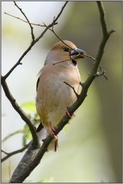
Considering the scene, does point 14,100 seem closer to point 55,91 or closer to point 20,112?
point 20,112

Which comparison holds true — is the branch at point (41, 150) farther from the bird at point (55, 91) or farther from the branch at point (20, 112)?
the bird at point (55, 91)

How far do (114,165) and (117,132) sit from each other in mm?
611

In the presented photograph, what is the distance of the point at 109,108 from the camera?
10.2 meters

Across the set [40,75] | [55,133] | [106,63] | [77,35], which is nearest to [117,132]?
[106,63]

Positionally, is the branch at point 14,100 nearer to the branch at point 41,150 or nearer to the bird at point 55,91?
the branch at point 41,150

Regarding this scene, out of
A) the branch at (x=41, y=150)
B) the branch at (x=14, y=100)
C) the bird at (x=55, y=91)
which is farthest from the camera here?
the bird at (x=55, y=91)

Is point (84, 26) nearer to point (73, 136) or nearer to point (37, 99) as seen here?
point (73, 136)

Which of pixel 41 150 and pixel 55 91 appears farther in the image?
pixel 55 91

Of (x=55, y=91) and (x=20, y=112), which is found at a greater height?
(x=20, y=112)

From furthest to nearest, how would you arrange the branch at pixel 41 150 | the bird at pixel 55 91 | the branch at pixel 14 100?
1. the bird at pixel 55 91
2. the branch at pixel 14 100
3. the branch at pixel 41 150

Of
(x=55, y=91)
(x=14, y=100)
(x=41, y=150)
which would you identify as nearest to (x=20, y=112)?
(x=14, y=100)

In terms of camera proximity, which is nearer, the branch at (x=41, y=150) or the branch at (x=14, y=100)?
the branch at (x=41, y=150)

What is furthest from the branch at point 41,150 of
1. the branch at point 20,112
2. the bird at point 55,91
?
the bird at point 55,91

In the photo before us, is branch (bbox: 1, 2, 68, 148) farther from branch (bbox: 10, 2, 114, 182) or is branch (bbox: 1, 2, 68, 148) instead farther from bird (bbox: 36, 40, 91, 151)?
bird (bbox: 36, 40, 91, 151)
